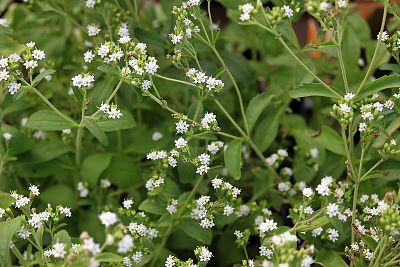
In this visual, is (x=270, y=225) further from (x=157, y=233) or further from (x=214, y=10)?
(x=214, y=10)

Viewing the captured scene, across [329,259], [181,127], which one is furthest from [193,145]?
[329,259]

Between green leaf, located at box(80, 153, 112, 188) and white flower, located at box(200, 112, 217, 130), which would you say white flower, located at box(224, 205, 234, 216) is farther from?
green leaf, located at box(80, 153, 112, 188)

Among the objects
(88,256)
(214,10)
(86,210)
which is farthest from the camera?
(214,10)

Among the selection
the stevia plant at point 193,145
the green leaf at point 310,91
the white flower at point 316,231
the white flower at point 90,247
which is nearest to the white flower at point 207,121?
the stevia plant at point 193,145

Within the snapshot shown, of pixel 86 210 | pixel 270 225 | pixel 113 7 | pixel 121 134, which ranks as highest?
pixel 113 7

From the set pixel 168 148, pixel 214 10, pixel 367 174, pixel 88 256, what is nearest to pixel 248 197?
pixel 168 148

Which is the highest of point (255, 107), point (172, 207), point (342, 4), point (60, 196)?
point (342, 4)

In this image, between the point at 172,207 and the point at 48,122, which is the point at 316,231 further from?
the point at 48,122
